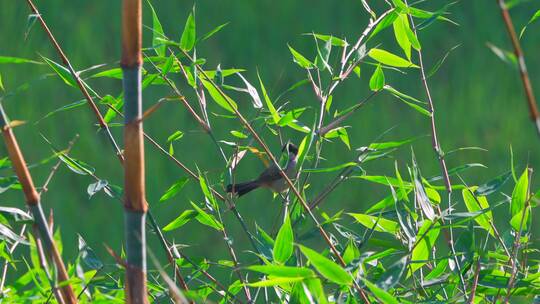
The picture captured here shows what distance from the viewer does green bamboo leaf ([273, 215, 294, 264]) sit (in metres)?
0.93

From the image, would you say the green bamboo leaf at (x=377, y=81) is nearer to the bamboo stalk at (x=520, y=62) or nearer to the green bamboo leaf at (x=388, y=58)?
the green bamboo leaf at (x=388, y=58)

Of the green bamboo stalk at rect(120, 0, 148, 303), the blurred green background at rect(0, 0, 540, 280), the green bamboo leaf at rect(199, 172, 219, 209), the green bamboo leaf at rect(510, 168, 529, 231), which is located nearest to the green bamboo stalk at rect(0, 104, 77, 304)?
the green bamboo stalk at rect(120, 0, 148, 303)

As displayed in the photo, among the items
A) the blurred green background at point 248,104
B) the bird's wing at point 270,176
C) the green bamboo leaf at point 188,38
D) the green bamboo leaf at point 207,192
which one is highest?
the green bamboo leaf at point 188,38

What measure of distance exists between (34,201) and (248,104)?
2.49m

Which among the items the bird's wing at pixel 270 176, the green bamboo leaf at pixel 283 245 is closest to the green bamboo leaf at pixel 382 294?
the green bamboo leaf at pixel 283 245

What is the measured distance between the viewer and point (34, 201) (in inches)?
29.4

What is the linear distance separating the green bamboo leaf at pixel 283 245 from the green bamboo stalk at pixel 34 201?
0.79ft

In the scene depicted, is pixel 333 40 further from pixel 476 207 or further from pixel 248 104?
pixel 248 104

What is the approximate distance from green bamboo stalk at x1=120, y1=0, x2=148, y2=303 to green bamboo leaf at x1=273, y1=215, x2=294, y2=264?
30 centimetres

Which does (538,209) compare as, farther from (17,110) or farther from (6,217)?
(6,217)

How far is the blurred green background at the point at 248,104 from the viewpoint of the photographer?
3023mm

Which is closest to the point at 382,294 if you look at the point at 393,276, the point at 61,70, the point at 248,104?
the point at 393,276

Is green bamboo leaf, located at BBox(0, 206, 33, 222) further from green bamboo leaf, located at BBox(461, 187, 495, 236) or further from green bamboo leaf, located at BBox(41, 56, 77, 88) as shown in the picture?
green bamboo leaf, located at BBox(461, 187, 495, 236)

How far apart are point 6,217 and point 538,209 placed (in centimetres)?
229
